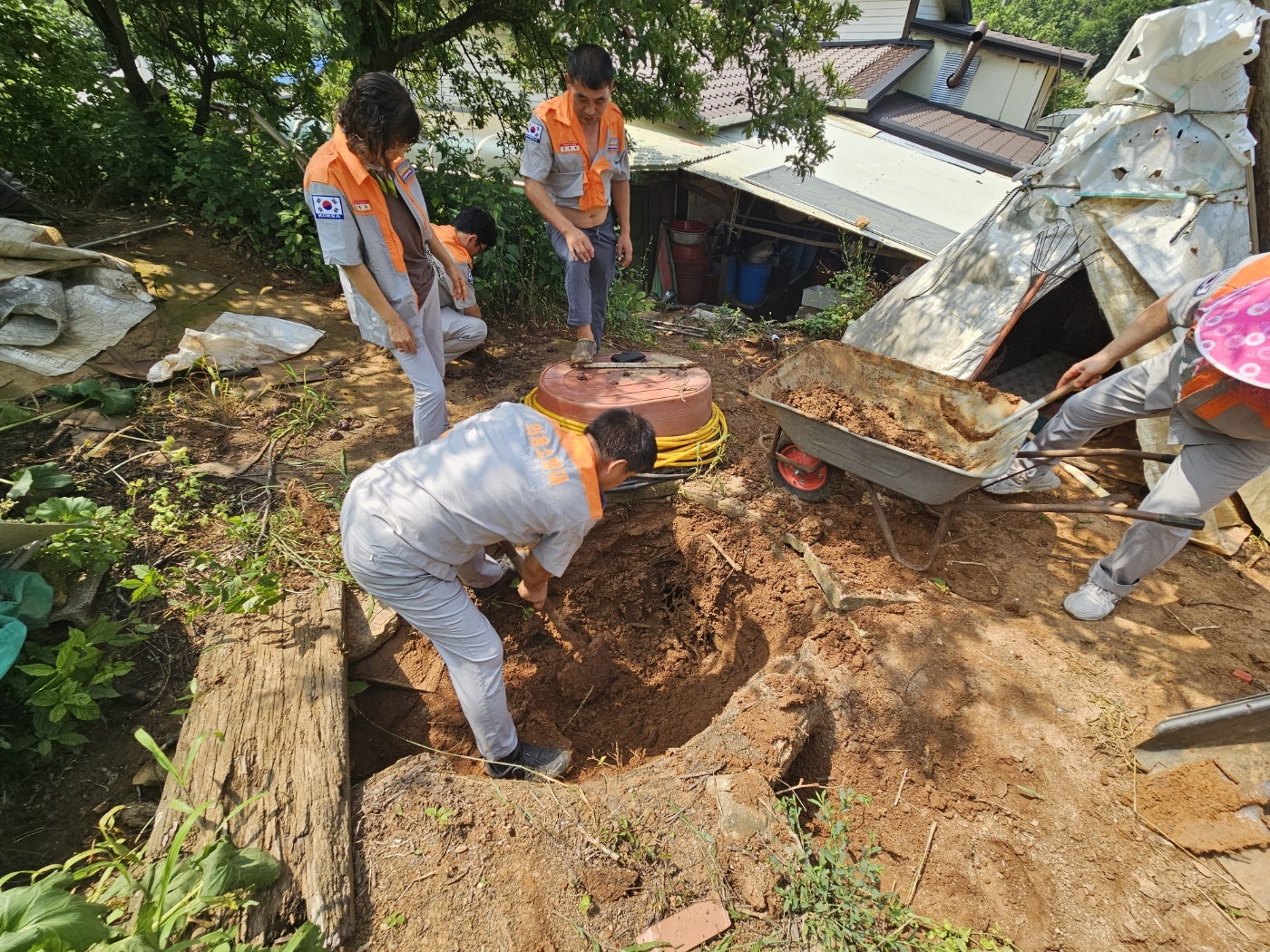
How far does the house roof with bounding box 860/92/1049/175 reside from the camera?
10344mm

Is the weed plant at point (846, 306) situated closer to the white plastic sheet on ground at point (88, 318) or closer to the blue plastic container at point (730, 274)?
the blue plastic container at point (730, 274)

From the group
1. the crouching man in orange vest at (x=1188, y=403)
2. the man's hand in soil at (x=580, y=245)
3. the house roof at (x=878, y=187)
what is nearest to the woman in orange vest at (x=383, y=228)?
the man's hand in soil at (x=580, y=245)

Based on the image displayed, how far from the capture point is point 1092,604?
3.14 meters

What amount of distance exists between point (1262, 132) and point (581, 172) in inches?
202

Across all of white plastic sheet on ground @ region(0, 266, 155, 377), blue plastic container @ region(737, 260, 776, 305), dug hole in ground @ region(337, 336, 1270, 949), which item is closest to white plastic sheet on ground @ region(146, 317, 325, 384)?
white plastic sheet on ground @ region(0, 266, 155, 377)

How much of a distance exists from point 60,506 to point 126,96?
543 centimetres

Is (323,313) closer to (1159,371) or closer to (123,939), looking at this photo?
(123,939)

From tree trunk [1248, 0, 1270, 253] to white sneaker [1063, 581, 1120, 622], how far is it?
3332 millimetres

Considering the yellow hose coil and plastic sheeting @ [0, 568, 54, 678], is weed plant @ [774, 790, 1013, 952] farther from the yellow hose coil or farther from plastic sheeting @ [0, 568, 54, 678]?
plastic sheeting @ [0, 568, 54, 678]

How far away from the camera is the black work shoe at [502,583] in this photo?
3090 millimetres

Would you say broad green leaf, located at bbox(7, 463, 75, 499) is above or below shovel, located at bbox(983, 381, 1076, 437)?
below

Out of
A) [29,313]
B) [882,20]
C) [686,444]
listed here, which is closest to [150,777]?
[686,444]

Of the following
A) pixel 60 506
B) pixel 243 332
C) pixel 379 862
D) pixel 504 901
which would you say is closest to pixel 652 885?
pixel 504 901

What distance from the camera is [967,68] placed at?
1291 centimetres
